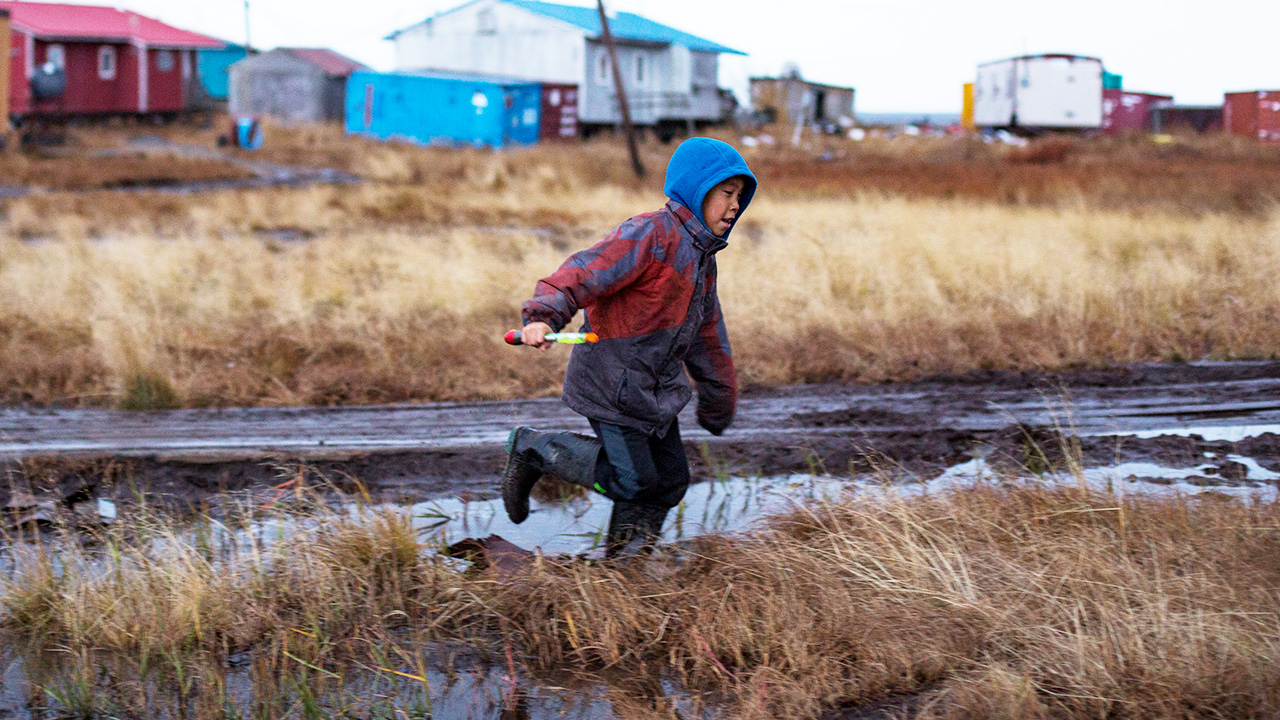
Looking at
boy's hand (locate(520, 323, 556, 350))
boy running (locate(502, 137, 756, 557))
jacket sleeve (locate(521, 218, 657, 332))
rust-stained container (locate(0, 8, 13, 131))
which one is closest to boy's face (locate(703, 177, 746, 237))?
boy running (locate(502, 137, 756, 557))

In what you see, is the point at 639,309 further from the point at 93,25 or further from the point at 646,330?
the point at 93,25

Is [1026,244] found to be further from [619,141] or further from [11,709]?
[619,141]

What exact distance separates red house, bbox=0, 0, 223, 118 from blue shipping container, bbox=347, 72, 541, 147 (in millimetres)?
7619

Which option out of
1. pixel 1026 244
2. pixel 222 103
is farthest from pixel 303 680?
pixel 222 103

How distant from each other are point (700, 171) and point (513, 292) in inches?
243

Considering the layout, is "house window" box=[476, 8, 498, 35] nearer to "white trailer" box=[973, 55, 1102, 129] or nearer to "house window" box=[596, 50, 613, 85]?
"house window" box=[596, 50, 613, 85]

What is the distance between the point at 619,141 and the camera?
36844mm

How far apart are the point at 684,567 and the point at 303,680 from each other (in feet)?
4.56

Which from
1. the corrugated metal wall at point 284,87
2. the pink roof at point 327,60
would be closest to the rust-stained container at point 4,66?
the corrugated metal wall at point 284,87

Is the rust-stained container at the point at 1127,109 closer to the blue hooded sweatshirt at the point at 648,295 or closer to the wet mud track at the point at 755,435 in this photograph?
the wet mud track at the point at 755,435

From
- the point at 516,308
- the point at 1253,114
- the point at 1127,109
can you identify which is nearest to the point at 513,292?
the point at 516,308

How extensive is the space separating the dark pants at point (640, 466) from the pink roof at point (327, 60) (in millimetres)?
45872

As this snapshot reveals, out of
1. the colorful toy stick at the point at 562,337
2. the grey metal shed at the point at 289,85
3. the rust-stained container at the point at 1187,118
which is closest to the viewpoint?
the colorful toy stick at the point at 562,337

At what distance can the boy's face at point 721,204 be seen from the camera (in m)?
3.78
